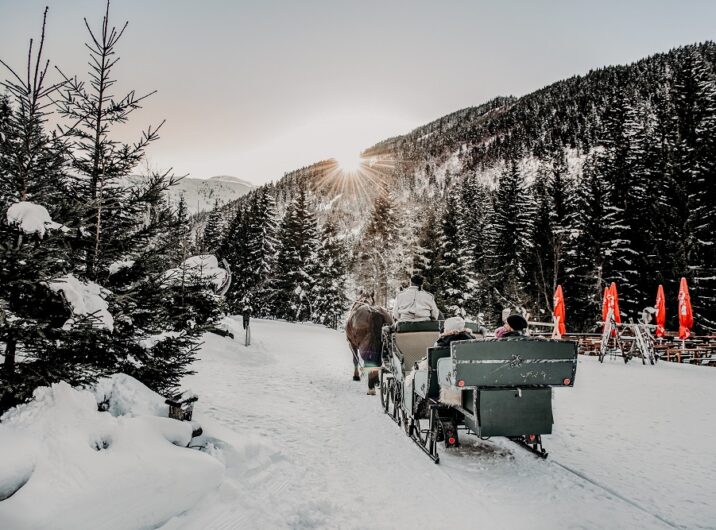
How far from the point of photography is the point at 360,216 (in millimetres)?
154250

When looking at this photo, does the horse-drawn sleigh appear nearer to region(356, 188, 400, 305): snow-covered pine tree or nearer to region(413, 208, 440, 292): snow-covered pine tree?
region(413, 208, 440, 292): snow-covered pine tree

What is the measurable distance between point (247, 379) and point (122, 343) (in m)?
5.77

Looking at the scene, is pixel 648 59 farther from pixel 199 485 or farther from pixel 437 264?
pixel 199 485

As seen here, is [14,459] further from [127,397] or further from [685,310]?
[685,310]

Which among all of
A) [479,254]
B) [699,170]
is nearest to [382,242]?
[479,254]

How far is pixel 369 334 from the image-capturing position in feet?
31.5

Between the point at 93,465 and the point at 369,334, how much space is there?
22.5ft

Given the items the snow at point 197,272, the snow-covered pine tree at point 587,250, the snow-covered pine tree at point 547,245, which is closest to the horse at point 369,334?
the snow at point 197,272

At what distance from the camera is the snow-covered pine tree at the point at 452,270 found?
32500 mm

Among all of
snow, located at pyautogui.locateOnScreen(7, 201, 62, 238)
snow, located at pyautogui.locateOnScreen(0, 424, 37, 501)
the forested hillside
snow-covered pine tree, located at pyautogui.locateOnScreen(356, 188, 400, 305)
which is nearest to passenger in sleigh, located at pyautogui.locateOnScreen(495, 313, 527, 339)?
snow, located at pyautogui.locateOnScreen(0, 424, 37, 501)

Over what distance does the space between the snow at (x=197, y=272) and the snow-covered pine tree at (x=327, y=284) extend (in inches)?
1285

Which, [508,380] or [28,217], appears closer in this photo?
[28,217]

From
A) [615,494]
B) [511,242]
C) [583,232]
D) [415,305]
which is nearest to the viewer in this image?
[615,494]

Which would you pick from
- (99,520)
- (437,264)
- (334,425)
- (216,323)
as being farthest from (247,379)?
(437,264)
